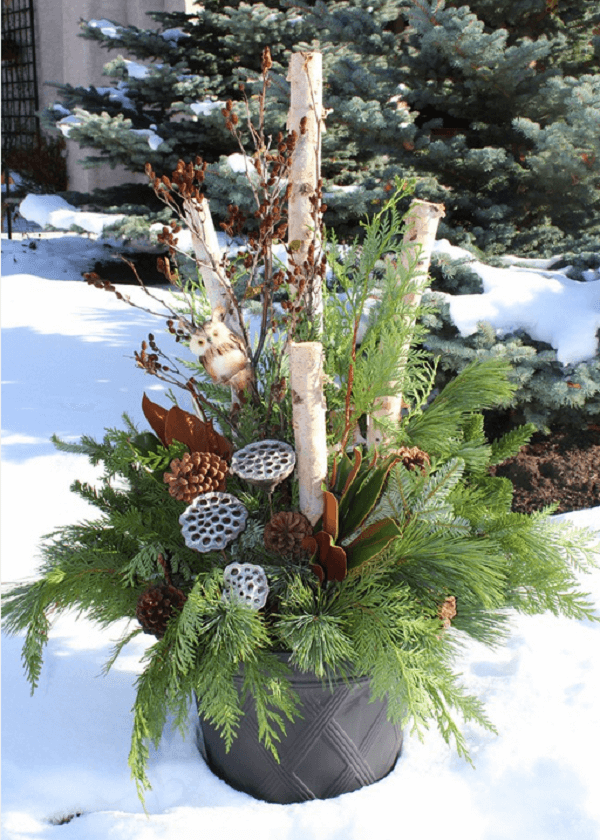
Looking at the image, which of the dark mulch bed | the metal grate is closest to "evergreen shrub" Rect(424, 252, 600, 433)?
the dark mulch bed

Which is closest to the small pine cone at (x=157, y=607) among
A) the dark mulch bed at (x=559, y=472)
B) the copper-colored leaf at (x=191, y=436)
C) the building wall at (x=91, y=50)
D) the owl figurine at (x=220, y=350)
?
the copper-colored leaf at (x=191, y=436)

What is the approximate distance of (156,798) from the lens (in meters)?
1.31

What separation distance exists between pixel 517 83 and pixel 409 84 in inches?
21.4

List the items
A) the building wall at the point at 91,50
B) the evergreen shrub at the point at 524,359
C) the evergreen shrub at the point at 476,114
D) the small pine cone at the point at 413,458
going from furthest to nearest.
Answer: the building wall at the point at 91,50, the evergreen shrub at the point at 476,114, the evergreen shrub at the point at 524,359, the small pine cone at the point at 413,458

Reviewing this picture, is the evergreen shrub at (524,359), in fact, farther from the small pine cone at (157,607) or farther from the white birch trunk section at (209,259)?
the small pine cone at (157,607)

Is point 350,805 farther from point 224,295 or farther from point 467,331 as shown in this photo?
point 467,331

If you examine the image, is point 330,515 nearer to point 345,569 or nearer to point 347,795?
point 345,569

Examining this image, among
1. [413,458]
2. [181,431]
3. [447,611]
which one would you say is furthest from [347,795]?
[181,431]

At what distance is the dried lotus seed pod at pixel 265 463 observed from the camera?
46.0 inches

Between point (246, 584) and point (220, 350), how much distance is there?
40cm

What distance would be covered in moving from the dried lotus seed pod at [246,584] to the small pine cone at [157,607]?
0.10 meters

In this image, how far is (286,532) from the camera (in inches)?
46.6

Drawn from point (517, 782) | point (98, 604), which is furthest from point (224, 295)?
point (517, 782)

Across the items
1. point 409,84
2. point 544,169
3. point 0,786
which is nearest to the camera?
point 0,786
